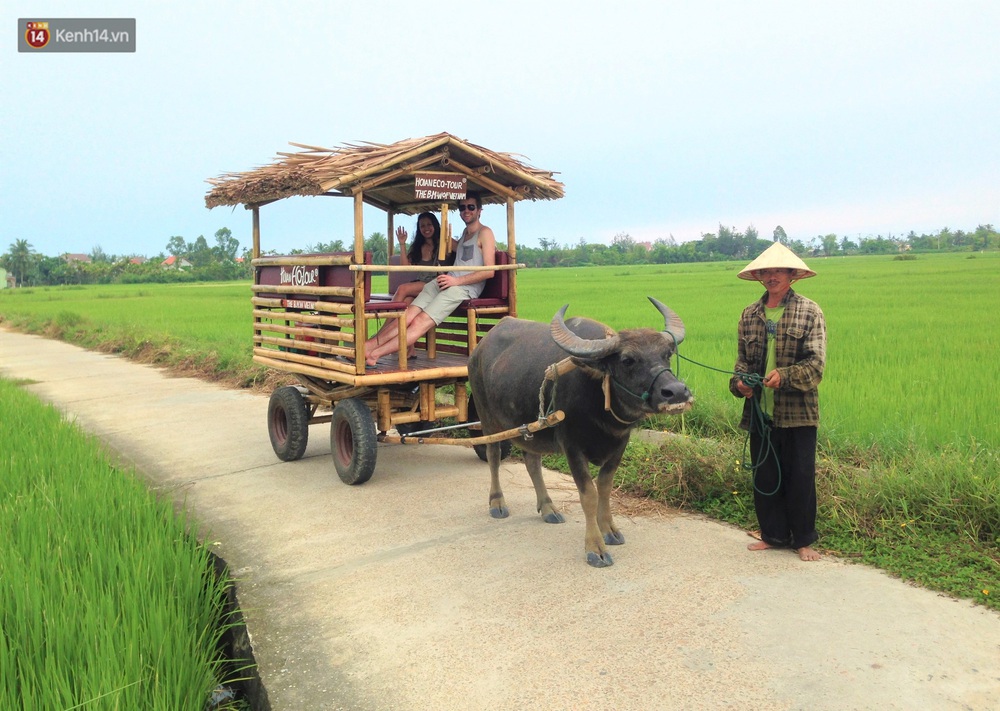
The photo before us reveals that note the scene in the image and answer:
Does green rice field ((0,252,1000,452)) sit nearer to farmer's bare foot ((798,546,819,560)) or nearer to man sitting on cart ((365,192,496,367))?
farmer's bare foot ((798,546,819,560))

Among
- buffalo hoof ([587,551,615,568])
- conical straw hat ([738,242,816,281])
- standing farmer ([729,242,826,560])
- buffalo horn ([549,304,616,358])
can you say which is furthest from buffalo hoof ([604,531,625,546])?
conical straw hat ([738,242,816,281])

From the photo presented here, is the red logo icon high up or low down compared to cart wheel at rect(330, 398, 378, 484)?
up

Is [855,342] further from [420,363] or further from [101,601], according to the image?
[101,601]

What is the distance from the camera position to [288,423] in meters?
5.79

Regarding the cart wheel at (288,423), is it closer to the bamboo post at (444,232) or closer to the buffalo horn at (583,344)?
the bamboo post at (444,232)

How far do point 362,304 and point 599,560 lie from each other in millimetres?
2193

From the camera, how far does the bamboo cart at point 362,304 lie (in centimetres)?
497

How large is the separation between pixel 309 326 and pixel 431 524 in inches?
82.4

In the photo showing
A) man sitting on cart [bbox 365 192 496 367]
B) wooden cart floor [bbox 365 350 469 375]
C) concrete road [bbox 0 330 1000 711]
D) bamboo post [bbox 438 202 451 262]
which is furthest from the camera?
bamboo post [bbox 438 202 451 262]

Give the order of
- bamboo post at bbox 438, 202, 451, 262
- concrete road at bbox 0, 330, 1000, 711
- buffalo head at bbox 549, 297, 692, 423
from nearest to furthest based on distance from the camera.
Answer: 1. concrete road at bbox 0, 330, 1000, 711
2. buffalo head at bbox 549, 297, 692, 423
3. bamboo post at bbox 438, 202, 451, 262

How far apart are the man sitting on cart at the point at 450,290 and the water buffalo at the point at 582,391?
749mm

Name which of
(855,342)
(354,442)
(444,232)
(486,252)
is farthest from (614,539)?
(855,342)

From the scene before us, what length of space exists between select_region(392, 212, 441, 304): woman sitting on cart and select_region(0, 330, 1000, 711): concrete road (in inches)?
55.1

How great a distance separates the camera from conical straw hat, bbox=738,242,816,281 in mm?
3639
